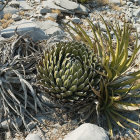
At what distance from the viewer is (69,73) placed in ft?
9.62

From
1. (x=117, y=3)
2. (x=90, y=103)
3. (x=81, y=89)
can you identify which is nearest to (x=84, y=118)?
(x=90, y=103)

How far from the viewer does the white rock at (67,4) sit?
5676 millimetres

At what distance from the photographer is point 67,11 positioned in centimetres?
562

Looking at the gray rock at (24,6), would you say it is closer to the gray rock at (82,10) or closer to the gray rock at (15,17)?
the gray rock at (15,17)

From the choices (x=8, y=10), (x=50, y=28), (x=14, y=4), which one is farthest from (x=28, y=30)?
(x=14, y=4)

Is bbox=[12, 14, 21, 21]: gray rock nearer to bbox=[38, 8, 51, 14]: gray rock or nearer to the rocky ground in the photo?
the rocky ground

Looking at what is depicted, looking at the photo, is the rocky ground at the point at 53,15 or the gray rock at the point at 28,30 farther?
the rocky ground at the point at 53,15

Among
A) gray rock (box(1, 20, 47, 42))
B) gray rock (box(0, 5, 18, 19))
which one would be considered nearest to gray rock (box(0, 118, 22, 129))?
gray rock (box(1, 20, 47, 42))

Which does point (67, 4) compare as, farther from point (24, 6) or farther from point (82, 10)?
point (24, 6)

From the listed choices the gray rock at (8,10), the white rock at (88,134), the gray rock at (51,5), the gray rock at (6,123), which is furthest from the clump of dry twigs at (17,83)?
the gray rock at (51,5)

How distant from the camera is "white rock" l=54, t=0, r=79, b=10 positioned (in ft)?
18.6

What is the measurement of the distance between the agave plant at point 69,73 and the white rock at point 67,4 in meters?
2.69

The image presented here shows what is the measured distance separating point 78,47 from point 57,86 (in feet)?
1.91

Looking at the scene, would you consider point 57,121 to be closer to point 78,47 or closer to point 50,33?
point 78,47
